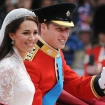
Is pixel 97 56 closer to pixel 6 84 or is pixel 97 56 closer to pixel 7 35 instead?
pixel 7 35

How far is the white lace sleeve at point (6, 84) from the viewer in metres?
4.52

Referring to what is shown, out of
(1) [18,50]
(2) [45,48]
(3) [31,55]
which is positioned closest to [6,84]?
(1) [18,50]

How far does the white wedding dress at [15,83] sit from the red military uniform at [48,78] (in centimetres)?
29

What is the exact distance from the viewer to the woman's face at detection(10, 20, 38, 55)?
4.67m

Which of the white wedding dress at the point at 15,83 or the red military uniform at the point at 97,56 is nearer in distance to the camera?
the white wedding dress at the point at 15,83

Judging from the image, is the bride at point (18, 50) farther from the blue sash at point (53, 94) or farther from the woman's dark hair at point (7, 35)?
the blue sash at point (53, 94)

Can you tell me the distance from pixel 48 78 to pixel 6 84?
728mm

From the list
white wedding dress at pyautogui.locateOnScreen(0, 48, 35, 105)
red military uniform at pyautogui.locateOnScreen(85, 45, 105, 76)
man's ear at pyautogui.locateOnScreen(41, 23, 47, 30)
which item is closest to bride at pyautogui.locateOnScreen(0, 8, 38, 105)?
white wedding dress at pyautogui.locateOnScreen(0, 48, 35, 105)

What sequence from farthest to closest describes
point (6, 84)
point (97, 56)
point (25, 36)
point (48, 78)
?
1. point (97, 56)
2. point (48, 78)
3. point (25, 36)
4. point (6, 84)

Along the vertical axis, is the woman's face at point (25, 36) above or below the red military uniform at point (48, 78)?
above

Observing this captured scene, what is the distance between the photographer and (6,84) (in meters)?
4.52

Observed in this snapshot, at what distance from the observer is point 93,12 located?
1049cm

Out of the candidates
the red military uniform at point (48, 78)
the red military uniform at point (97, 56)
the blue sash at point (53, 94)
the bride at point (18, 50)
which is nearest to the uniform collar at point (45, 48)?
the red military uniform at point (48, 78)

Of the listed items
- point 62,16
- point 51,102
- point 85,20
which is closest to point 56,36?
point 62,16
